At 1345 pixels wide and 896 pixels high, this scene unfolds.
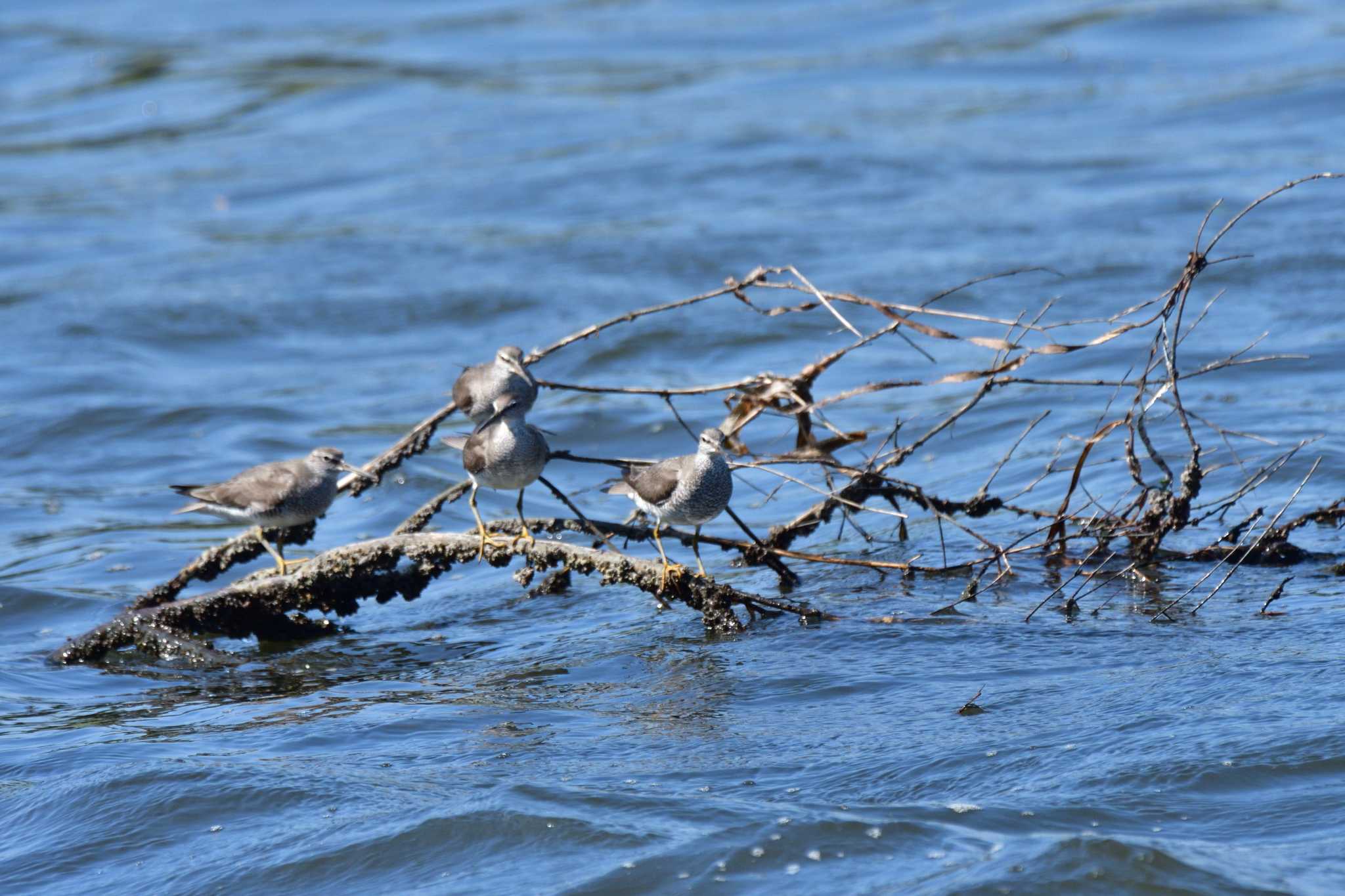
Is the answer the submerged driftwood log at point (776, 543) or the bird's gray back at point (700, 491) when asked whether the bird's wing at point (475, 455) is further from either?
the bird's gray back at point (700, 491)

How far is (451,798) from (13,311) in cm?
1094

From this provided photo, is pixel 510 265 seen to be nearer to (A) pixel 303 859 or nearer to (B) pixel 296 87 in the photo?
(B) pixel 296 87

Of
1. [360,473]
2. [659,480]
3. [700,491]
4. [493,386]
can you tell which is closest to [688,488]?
[700,491]

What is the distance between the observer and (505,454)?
6.76 meters

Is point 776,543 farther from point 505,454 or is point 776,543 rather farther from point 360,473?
point 360,473

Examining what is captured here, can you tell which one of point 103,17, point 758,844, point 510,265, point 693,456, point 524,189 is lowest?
point 758,844

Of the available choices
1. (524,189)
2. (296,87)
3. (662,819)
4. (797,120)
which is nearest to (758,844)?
(662,819)

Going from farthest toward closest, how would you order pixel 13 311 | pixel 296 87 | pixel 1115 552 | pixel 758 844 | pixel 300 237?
pixel 296 87
pixel 300 237
pixel 13 311
pixel 1115 552
pixel 758 844

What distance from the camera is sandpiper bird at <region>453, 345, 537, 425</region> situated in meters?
7.27

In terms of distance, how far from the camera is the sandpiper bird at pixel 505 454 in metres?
6.74

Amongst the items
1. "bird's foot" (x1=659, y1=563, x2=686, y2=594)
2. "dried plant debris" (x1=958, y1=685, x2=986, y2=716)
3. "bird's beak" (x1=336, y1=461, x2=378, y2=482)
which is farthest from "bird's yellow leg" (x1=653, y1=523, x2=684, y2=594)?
"bird's beak" (x1=336, y1=461, x2=378, y2=482)

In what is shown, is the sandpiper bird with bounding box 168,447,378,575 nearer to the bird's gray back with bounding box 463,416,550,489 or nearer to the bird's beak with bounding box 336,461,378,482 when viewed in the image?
the bird's beak with bounding box 336,461,378,482

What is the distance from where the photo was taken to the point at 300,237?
16266 millimetres

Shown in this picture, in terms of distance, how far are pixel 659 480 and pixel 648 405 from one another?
5127 millimetres
